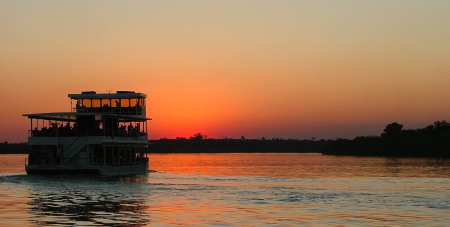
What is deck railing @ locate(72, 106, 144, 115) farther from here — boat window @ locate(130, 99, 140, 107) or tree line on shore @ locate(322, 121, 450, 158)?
tree line on shore @ locate(322, 121, 450, 158)

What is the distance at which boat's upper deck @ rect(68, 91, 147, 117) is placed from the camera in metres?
58.2

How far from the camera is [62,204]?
31062 mm

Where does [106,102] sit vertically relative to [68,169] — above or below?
above

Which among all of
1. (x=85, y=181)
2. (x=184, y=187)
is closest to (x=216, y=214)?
(x=184, y=187)

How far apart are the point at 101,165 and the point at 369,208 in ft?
88.4

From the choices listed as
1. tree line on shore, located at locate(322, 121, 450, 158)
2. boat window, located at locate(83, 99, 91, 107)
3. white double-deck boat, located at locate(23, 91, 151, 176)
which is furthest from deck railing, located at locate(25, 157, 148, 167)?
tree line on shore, located at locate(322, 121, 450, 158)

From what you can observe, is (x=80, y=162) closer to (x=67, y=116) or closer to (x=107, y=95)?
(x=67, y=116)

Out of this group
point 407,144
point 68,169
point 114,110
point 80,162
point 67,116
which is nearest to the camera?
point 68,169

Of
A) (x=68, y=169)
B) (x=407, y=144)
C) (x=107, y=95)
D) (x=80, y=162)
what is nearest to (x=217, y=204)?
(x=68, y=169)

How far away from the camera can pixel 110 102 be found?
193ft

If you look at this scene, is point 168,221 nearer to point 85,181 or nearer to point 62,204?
point 62,204

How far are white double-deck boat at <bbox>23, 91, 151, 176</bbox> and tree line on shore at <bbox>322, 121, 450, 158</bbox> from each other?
326ft

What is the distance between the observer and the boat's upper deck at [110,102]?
58.2 metres

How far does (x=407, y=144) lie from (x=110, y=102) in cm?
11326
